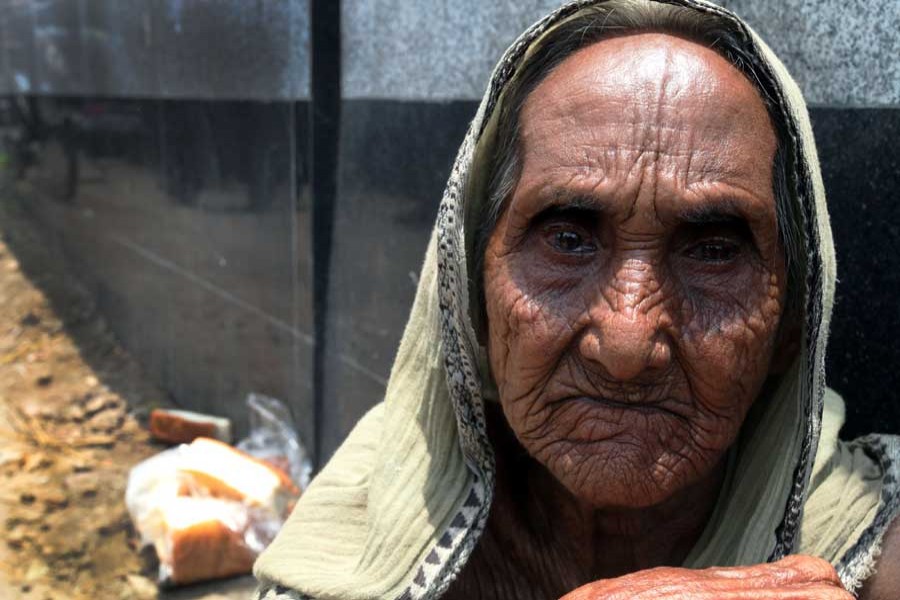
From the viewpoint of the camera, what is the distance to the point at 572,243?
64.2 inches

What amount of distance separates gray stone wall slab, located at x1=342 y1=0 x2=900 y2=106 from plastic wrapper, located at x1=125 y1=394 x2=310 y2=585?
1.95m

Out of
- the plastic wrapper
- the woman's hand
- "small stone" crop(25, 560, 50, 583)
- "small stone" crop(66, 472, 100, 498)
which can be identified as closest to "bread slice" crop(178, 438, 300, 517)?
the plastic wrapper

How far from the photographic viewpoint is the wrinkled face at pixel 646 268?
1.54 m

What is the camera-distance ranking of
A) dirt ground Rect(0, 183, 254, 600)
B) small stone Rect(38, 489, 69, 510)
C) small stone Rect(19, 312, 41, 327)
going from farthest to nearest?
small stone Rect(19, 312, 41, 327) → small stone Rect(38, 489, 69, 510) → dirt ground Rect(0, 183, 254, 600)

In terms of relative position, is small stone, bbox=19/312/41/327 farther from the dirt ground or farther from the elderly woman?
the elderly woman

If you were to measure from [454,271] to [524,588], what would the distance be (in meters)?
0.72

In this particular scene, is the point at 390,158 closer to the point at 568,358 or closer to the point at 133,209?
the point at 568,358

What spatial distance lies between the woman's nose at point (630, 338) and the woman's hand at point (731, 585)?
327mm

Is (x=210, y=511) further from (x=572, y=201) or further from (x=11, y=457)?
(x=572, y=201)

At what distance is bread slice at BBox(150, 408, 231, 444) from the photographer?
584 cm

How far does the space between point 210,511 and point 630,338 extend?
3.33m

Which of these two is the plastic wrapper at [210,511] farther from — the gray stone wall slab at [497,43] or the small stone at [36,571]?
the gray stone wall slab at [497,43]

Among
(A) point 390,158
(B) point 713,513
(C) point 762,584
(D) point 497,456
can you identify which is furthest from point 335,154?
(C) point 762,584

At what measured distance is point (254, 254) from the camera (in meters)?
5.27
